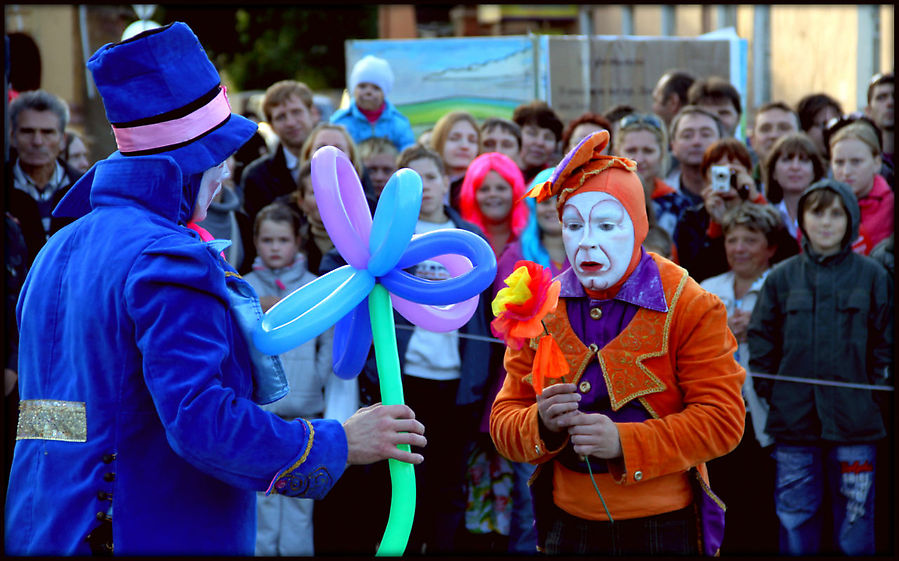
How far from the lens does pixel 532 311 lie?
275 cm

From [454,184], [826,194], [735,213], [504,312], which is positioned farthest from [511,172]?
[504,312]

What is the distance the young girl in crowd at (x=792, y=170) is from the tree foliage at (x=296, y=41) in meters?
19.7

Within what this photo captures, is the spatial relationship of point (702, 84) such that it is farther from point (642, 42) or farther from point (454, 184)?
point (454, 184)

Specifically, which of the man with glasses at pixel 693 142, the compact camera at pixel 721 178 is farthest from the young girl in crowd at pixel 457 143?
the compact camera at pixel 721 178

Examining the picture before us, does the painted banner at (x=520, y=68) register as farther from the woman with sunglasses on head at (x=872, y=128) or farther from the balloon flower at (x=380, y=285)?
the balloon flower at (x=380, y=285)

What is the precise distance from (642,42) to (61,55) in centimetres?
998

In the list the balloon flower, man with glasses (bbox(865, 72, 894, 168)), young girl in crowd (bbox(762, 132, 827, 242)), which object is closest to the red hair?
young girl in crowd (bbox(762, 132, 827, 242))

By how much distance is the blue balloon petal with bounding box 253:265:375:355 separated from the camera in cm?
238

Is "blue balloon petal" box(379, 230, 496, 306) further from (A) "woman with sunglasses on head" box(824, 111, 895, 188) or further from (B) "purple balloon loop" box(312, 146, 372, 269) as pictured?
(A) "woman with sunglasses on head" box(824, 111, 895, 188)

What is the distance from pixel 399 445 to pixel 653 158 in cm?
374

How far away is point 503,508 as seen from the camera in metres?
5.23

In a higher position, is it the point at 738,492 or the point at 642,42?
the point at 642,42

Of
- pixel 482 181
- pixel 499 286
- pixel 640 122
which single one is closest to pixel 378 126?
pixel 482 181

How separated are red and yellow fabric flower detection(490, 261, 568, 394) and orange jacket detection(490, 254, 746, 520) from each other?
0.17m
